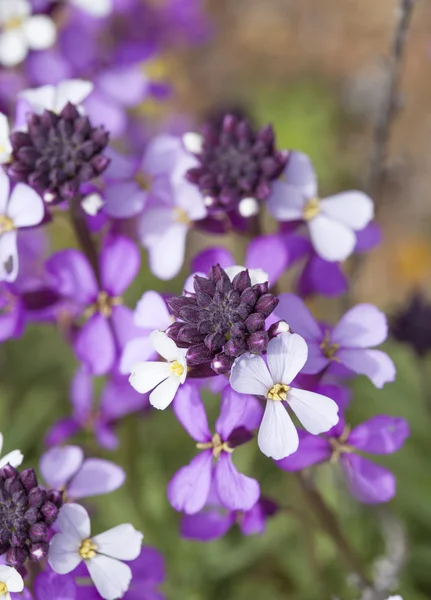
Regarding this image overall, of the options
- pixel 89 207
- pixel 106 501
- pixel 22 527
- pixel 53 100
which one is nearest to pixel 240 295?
pixel 89 207

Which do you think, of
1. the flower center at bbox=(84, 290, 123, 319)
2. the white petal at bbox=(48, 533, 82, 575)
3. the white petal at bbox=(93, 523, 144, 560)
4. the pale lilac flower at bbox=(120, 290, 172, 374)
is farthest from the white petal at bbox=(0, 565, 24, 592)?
the flower center at bbox=(84, 290, 123, 319)

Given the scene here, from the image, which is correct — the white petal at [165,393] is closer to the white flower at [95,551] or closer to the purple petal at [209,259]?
Answer: the white flower at [95,551]

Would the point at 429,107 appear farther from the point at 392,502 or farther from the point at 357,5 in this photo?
the point at 392,502

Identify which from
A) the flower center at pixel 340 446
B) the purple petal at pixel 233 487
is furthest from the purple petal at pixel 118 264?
the flower center at pixel 340 446

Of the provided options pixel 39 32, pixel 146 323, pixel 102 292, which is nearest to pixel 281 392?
pixel 146 323

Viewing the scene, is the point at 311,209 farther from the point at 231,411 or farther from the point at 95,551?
the point at 95,551

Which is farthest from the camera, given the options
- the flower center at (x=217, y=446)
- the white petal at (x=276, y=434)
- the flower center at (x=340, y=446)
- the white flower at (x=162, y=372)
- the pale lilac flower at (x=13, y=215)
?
the pale lilac flower at (x=13, y=215)
